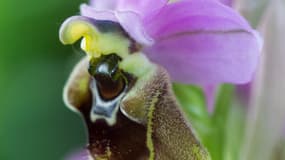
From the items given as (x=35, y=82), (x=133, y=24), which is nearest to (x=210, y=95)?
(x=133, y=24)

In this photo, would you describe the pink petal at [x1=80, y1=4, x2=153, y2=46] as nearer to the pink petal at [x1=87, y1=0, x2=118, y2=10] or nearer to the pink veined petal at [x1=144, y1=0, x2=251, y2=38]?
the pink veined petal at [x1=144, y1=0, x2=251, y2=38]

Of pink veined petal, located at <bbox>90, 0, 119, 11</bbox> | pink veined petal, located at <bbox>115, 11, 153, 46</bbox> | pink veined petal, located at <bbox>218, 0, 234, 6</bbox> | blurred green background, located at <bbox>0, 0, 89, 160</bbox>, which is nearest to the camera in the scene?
pink veined petal, located at <bbox>115, 11, 153, 46</bbox>

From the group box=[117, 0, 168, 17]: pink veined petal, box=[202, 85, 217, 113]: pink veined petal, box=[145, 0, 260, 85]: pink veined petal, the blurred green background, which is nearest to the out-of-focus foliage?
box=[202, 85, 217, 113]: pink veined petal

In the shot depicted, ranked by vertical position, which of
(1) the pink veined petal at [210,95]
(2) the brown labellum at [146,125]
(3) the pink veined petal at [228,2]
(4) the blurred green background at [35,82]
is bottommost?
(4) the blurred green background at [35,82]

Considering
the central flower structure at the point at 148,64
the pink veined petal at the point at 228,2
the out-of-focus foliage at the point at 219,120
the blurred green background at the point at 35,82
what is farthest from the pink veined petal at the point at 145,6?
the blurred green background at the point at 35,82

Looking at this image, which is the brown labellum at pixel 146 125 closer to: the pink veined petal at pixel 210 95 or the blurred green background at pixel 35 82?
the pink veined petal at pixel 210 95

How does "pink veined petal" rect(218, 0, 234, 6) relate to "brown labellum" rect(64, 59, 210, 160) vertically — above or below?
above

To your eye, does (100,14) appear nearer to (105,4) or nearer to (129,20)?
(129,20)

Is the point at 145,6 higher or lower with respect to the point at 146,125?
higher
